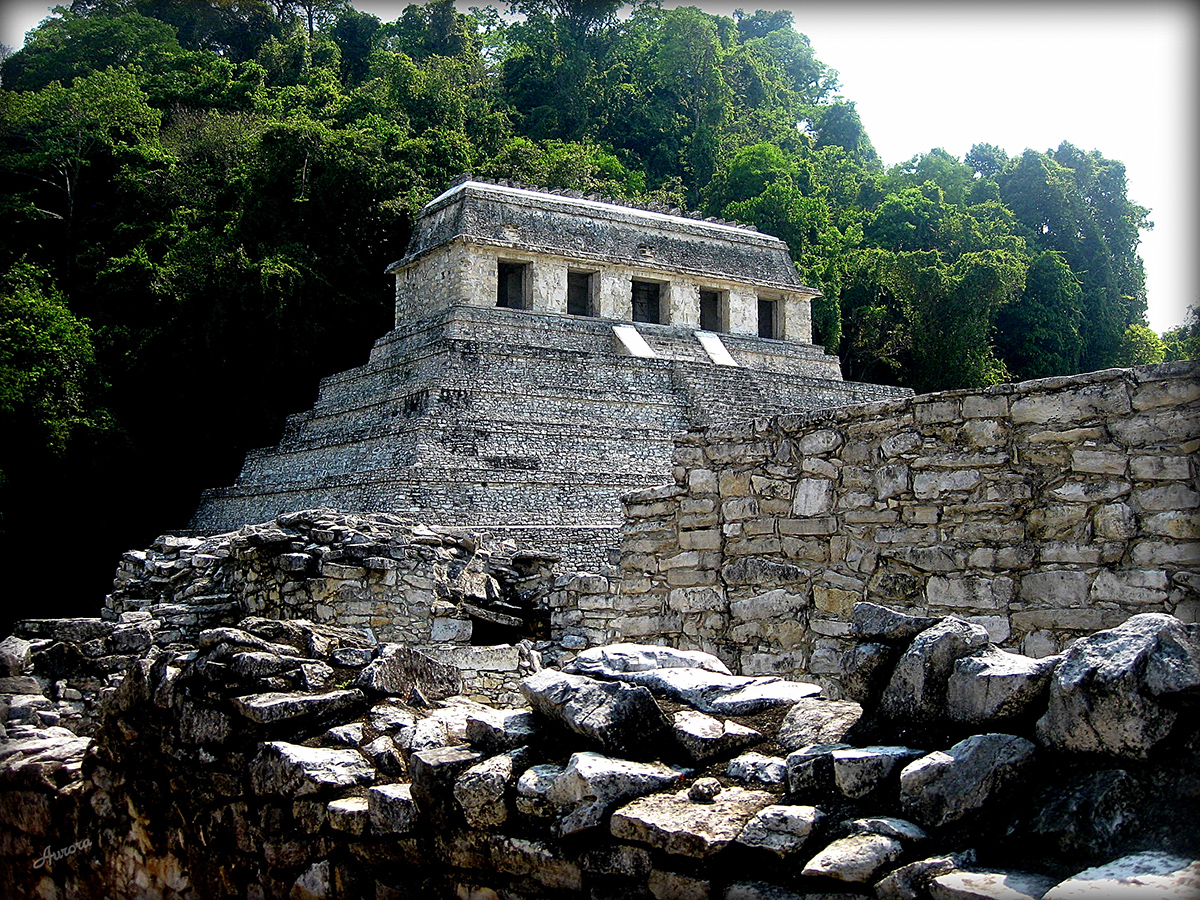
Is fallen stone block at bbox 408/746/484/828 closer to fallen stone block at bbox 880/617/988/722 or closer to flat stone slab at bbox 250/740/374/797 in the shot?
flat stone slab at bbox 250/740/374/797

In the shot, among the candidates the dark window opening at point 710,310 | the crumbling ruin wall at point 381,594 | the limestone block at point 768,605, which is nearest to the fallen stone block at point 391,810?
the limestone block at point 768,605

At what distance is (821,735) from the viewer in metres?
2.66

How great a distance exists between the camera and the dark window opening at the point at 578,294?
2175 cm

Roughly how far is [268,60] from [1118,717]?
3849 cm

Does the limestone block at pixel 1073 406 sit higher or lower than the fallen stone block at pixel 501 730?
higher

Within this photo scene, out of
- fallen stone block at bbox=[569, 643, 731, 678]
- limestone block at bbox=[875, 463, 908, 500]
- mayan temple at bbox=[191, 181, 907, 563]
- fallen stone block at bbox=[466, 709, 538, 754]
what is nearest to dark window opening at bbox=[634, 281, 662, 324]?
mayan temple at bbox=[191, 181, 907, 563]

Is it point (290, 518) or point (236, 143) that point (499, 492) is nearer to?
point (290, 518)

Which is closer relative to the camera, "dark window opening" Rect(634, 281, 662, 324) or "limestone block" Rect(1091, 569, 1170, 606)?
"limestone block" Rect(1091, 569, 1170, 606)

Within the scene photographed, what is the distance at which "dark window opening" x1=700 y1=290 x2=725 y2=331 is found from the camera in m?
22.8

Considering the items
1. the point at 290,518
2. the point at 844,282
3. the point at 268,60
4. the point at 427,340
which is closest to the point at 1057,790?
the point at 290,518

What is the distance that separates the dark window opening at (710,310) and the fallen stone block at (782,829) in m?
20.7

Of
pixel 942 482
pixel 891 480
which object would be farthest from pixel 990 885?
pixel 891 480

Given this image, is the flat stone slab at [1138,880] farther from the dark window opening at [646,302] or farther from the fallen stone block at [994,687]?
the dark window opening at [646,302]

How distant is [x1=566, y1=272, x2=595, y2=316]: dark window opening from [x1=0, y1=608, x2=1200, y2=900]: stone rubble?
17.9 meters
